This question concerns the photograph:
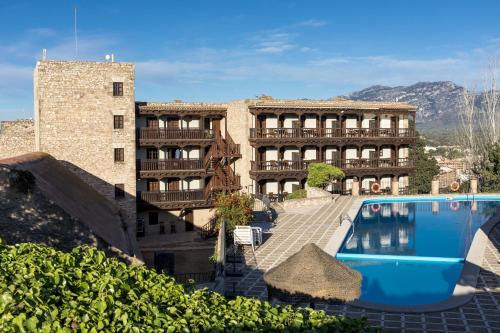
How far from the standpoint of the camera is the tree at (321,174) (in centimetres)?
4216

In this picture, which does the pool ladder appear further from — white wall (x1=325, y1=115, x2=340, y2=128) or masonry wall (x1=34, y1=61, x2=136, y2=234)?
white wall (x1=325, y1=115, x2=340, y2=128)

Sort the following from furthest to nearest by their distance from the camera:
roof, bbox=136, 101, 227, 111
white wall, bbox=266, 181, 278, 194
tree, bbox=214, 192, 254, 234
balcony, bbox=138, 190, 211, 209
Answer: white wall, bbox=266, 181, 278, 194, roof, bbox=136, 101, 227, 111, balcony, bbox=138, 190, 211, 209, tree, bbox=214, 192, 254, 234

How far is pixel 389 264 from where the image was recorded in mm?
23391

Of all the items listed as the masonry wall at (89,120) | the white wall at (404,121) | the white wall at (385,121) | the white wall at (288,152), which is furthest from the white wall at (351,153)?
the masonry wall at (89,120)

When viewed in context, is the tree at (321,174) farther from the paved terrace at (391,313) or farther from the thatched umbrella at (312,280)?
the thatched umbrella at (312,280)

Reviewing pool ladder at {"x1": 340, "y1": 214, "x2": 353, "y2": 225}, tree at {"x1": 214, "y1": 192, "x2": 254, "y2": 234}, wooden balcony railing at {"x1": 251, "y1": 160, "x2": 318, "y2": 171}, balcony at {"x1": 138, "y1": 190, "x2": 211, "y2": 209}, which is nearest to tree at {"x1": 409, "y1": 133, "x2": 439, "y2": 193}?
wooden balcony railing at {"x1": 251, "y1": 160, "x2": 318, "y2": 171}

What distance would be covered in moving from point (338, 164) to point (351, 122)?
191 inches

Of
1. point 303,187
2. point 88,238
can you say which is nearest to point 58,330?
point 88,238

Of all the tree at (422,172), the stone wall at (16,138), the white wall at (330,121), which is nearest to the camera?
the stone wall at (16,138)

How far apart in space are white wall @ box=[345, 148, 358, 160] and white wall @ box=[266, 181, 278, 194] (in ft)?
27.0

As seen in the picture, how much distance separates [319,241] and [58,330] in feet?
70.2

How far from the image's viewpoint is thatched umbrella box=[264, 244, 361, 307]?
12.4 meters

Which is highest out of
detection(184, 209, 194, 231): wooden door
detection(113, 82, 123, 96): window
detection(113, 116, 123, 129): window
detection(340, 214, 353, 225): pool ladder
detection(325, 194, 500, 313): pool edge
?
detection(113, 82, 123, 96): window

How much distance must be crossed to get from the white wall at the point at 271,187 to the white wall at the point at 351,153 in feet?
27.0
